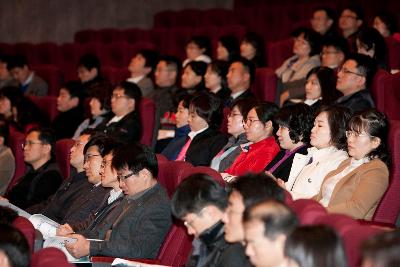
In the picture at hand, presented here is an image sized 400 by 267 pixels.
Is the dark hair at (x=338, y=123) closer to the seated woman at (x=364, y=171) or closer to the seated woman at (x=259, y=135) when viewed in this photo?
the seated woman at (x=364, y=171)

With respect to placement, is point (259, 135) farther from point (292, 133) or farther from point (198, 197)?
point (198, 197)

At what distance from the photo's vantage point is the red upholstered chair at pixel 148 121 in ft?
15.0

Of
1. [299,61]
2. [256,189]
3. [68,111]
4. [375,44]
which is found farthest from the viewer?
[68,111]

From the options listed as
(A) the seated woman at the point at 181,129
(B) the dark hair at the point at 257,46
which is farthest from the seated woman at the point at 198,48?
(A) the seated woman at the point at 181,129

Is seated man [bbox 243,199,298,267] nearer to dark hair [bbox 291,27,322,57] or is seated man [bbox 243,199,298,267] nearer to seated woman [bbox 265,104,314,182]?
seated woman [bbox 265,104,314,182]

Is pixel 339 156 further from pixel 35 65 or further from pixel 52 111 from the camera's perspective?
pixel 35 65

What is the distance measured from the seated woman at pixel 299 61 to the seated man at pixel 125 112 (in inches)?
31.0

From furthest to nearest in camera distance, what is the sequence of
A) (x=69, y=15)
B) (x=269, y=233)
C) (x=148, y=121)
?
(x=69, y=15)
(x=148, y=121)
(x=269, y=233)

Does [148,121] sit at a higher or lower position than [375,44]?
lower

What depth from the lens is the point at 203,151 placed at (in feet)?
12.8

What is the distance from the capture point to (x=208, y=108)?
156 inches

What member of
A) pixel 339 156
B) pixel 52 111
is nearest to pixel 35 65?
pixel 52 111

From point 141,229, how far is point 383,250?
57.5 inches

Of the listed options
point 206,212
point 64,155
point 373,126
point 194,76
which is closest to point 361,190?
point 373,126
